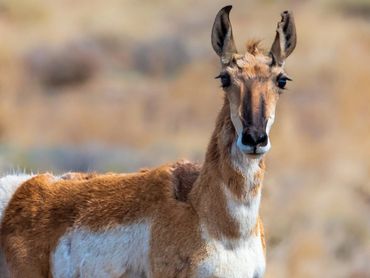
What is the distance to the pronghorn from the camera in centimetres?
912

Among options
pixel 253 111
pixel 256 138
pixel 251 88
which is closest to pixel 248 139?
pixel 256 138

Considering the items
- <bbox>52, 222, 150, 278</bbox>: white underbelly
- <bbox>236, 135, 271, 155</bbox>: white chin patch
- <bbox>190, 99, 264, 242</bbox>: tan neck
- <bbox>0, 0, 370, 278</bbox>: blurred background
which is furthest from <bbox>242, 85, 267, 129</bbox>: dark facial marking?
<bbox>0, 0, 370, 278</bbox>: blurred background

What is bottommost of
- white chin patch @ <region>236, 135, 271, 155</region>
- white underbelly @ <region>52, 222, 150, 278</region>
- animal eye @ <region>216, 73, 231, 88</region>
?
white underbelly @ <region>52, 222, 150, 278</region>

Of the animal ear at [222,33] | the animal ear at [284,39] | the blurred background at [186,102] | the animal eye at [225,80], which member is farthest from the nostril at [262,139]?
the blurred background at [186,102]

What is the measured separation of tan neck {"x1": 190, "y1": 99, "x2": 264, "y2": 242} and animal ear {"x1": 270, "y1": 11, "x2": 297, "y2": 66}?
52 cm

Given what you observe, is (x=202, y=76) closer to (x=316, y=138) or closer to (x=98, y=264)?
(x=316, y=138)

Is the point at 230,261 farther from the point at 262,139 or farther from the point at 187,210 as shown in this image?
the point at 262,139

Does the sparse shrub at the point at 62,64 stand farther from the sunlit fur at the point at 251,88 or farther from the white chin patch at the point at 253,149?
the white chin patch at the point at 253,149

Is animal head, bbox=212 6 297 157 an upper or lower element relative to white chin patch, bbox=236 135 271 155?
upper

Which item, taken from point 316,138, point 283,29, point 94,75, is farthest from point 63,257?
point 94,75

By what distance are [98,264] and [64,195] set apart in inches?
30.3

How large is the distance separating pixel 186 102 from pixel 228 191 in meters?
22.2

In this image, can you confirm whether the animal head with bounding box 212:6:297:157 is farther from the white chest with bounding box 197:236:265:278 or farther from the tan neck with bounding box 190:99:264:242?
the white chest with bounding box 197:236:265:278

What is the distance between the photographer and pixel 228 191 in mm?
9289
